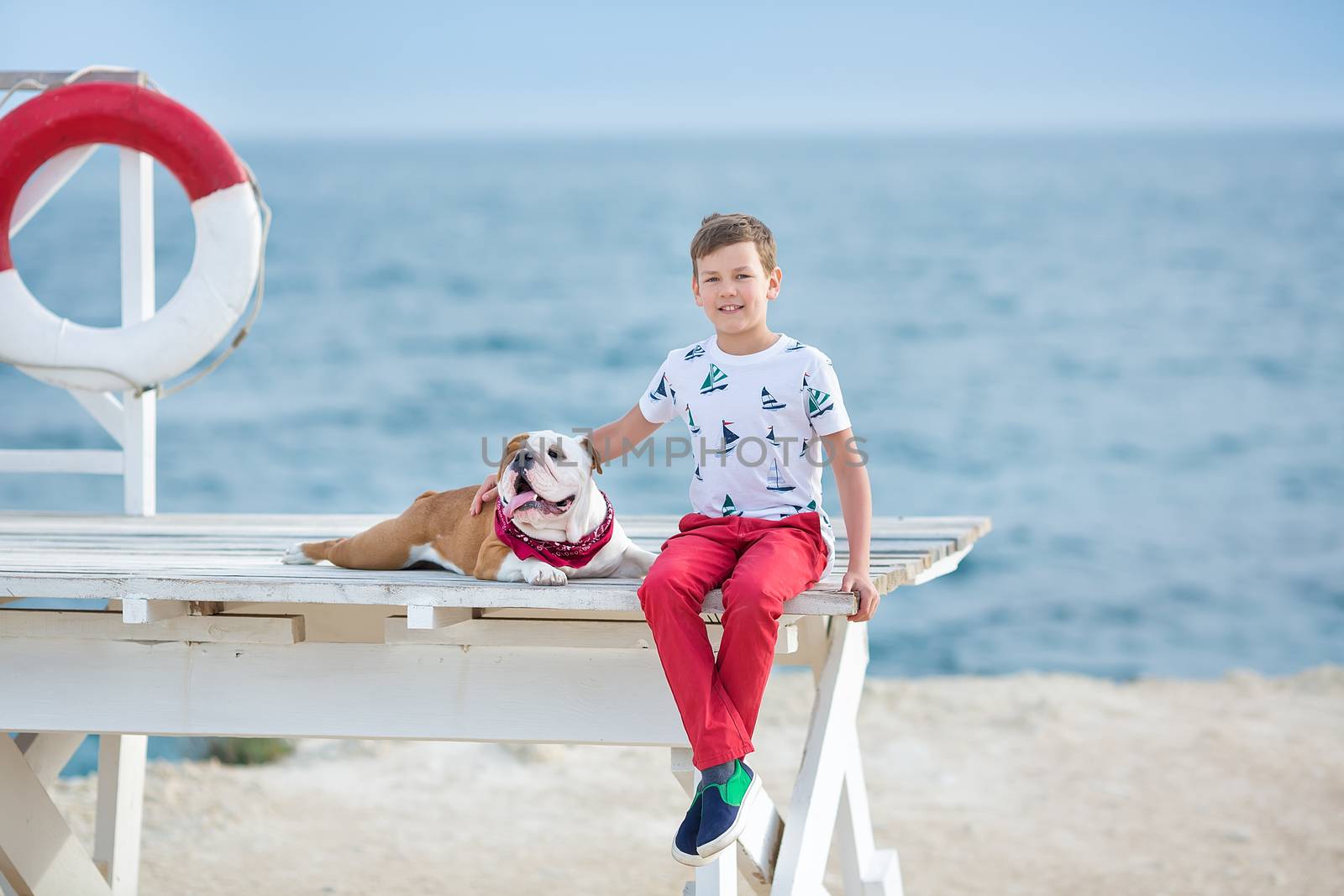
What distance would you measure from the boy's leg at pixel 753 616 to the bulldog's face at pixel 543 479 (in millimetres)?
346

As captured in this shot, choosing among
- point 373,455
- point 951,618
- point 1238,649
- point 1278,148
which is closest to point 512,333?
point 373,455

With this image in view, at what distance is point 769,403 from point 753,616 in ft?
1.63

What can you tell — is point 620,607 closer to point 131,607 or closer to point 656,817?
point 131,607

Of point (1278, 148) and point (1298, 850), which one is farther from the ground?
point (1278, 148)

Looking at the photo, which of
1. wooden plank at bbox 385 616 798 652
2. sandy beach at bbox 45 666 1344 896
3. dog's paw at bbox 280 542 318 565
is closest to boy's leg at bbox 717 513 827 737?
wooden plank at bbox 385 616 798 652

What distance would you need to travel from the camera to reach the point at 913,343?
21.2m

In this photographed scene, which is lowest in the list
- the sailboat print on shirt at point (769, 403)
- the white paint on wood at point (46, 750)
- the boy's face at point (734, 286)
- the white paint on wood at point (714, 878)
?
the white paint on wood at point (46, 750)

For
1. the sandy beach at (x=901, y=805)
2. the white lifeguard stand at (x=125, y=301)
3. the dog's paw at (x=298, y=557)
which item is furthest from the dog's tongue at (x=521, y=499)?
the sandy beach at (x=901, y=805)

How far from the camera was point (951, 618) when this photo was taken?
1355 cm

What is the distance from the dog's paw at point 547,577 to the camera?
255 centimetres

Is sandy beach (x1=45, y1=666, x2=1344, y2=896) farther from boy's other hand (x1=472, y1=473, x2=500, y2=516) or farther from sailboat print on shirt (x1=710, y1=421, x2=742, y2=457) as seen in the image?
sailboat print on shirt (x1=710, y1=421, x2=742, y2=457)

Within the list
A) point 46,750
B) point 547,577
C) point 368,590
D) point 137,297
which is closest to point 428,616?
point 368,590

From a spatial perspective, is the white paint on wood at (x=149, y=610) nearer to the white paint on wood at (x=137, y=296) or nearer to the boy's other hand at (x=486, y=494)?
the boy's other hand at (x=486, y=494)

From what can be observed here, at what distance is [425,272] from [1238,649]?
50.5 ft
